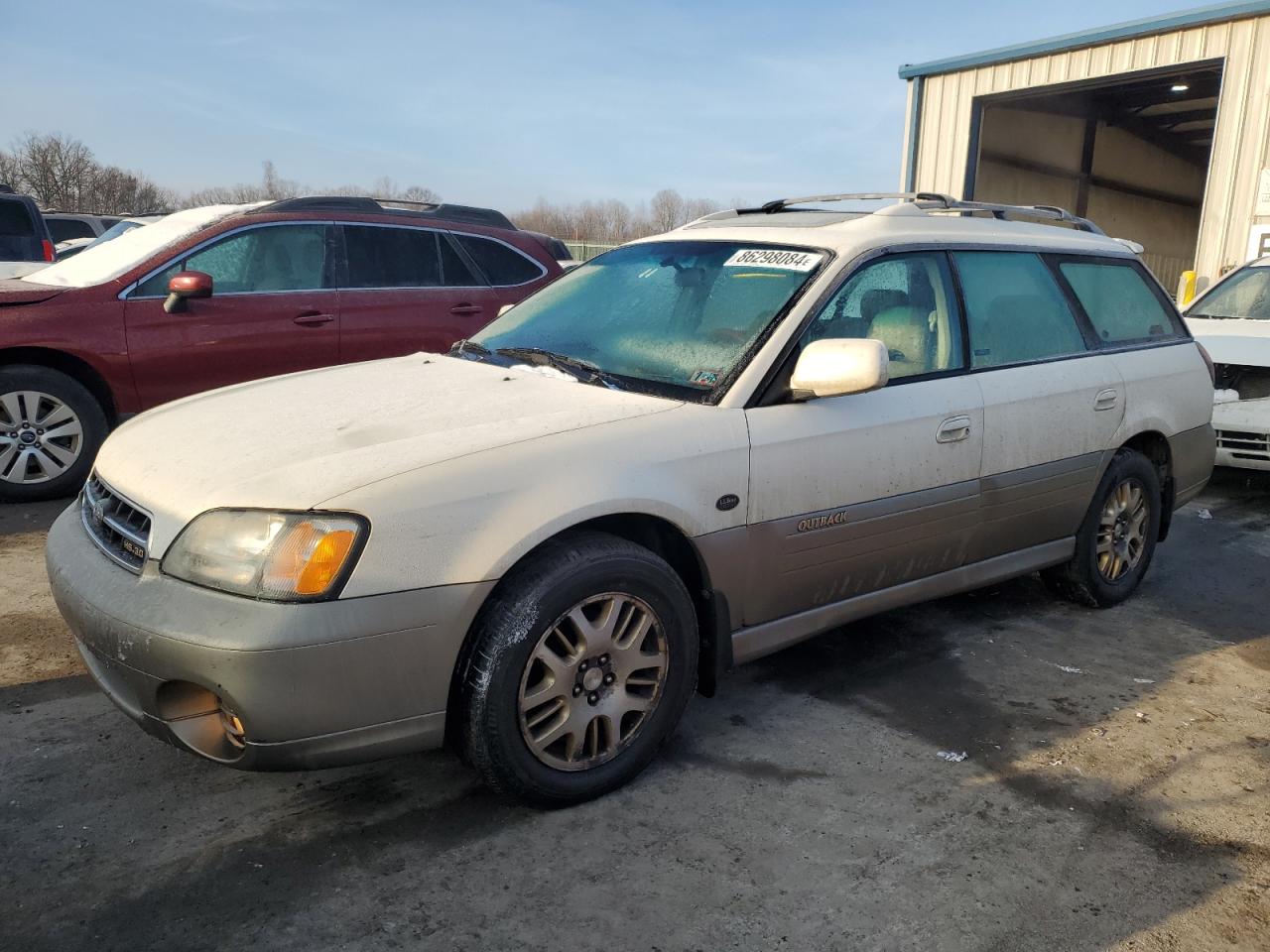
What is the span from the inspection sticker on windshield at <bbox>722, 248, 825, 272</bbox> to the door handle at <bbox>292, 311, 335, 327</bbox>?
3380 mm

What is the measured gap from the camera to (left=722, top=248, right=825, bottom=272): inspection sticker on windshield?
132 inches

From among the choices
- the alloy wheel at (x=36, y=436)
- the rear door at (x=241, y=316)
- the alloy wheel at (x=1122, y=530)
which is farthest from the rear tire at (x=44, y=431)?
the alloy wheel at (x=1122, y=530)

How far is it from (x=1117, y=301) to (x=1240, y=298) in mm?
4080

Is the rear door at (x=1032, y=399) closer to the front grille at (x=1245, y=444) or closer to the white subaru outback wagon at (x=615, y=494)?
the white subaru outback wagon at (x=615, y=494)

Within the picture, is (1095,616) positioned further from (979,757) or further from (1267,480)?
(1267,480)

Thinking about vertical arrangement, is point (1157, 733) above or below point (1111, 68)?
below

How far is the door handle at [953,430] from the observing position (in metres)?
3.47

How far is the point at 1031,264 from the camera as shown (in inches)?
161

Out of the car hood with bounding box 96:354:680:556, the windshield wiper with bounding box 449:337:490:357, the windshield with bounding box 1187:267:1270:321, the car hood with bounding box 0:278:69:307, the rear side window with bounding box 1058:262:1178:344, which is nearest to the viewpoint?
the car hood with bounding box 96:354:680:556

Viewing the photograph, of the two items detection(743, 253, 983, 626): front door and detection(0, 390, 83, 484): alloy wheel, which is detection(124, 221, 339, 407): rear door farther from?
detection(743, 253, 983, 626): front door

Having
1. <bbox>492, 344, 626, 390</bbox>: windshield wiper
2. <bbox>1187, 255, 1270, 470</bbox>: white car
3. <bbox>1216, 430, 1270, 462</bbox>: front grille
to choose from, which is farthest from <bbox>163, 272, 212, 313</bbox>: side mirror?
<bbox>1216, 430, 1270, 462</bbox>: front grille

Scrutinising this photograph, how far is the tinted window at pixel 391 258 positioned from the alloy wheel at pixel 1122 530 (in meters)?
4.29

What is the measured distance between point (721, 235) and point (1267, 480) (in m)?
5.97

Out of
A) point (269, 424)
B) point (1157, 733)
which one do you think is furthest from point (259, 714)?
point (1157, 733)
